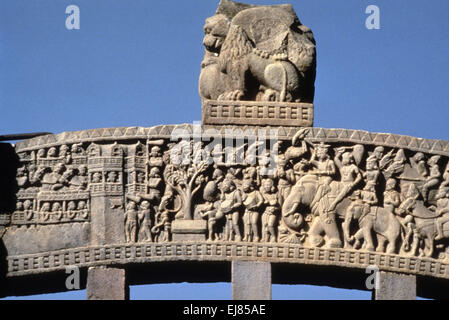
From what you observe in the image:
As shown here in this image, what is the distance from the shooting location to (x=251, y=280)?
61.9 ft

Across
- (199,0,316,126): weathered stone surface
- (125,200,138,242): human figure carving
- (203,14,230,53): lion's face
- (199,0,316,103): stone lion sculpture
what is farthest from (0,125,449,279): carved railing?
(203,14,230,53): lion's face

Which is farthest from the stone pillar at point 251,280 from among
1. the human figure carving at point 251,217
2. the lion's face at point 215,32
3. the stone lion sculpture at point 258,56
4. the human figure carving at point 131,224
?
the lion's face at point 215,32

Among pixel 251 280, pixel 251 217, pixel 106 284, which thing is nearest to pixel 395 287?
pixel 251 280

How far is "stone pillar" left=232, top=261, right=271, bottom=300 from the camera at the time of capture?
18.8 meters

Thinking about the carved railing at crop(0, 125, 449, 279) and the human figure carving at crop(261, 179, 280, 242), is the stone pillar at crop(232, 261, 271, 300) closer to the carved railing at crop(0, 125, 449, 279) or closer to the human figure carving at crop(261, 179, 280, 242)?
the carved railing at crop(0, 125, 449, 279)

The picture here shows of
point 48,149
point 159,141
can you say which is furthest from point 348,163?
point 48,149

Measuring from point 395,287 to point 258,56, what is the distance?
114 inches

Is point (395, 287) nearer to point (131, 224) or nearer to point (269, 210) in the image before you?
point (269, 210)

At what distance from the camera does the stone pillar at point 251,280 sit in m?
18.8

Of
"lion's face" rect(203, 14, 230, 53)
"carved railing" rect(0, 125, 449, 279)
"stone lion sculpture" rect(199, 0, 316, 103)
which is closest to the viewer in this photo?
"carved railing" rect(0, 125, 449, 279)

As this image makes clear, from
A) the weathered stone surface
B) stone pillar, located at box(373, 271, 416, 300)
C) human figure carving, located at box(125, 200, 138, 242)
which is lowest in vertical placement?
stone pillar, located at box(373, 271, 416, 300)

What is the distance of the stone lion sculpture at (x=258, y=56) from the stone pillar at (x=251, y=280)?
5.99 ft

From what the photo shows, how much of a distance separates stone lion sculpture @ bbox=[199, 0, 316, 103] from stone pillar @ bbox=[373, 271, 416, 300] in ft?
7.00

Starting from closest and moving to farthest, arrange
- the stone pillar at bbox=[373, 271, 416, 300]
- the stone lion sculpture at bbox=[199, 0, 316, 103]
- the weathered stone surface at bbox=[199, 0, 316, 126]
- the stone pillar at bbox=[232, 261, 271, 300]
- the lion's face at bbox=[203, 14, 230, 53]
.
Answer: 1. the stone pillar at bbox=[232, 261, 271, 300]
2. the stone pillar at bbox=[373, 271, 416, 300]
3. the weathered stone surface at bbox=[199, 0, 316, 126]
4. the stone lion sculpture at bbox=[199, 0, 316, 103]
5. the lion's face at bbox=[203, 14, 230, 53]
